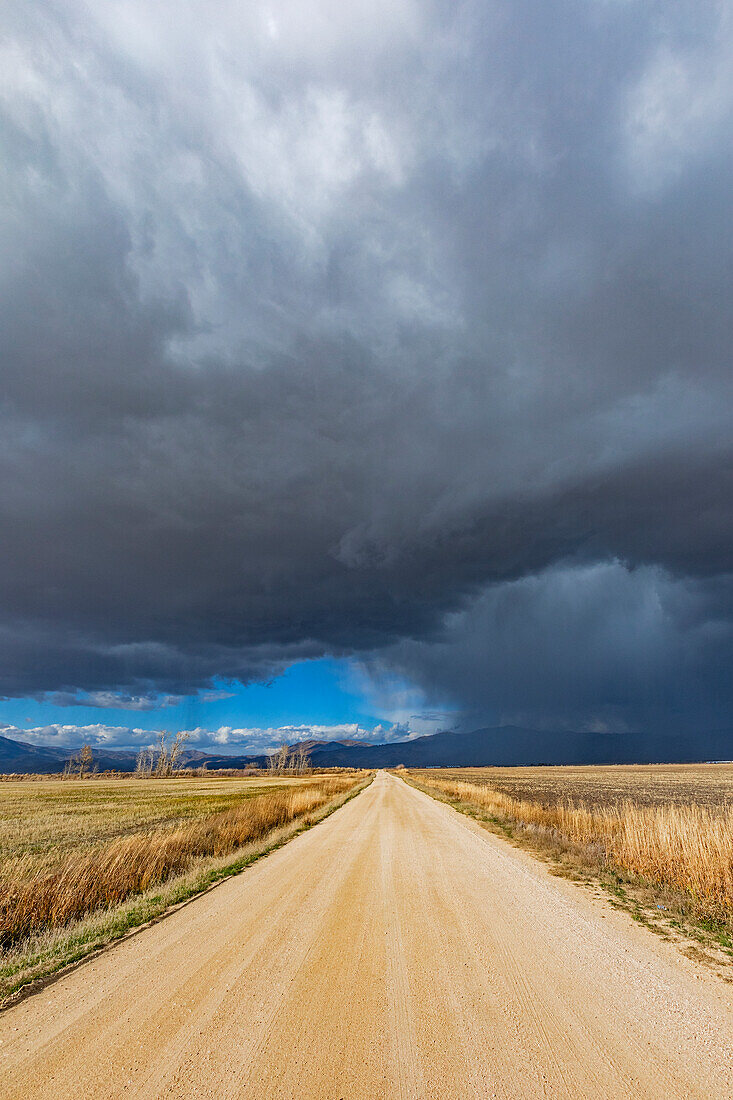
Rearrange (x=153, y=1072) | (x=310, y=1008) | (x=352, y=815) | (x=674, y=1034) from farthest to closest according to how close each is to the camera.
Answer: (x=352, y=815) → (x=310, y=1008) → (x=674, y=1034) → (x=153, y=1072)

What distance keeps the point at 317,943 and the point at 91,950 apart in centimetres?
346

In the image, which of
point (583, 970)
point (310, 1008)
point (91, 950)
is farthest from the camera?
point (91, 950)

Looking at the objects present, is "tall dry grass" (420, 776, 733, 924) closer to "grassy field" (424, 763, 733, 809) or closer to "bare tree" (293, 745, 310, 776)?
"grassy field" (424, 763, 733, 809)

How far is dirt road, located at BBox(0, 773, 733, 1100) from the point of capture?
13.7 feet

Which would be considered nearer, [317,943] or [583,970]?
[583,970]

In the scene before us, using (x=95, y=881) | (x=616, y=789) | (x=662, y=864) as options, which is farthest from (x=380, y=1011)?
(x=616, y=789)

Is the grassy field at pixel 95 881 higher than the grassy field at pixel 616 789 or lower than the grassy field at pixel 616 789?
higher

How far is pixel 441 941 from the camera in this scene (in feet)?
24.7

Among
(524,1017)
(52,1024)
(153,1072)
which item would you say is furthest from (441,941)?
(52,1024)

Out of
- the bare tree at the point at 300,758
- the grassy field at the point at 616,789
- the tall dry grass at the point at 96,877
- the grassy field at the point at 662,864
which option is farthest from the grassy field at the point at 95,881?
the bare tree at the point at 300,758

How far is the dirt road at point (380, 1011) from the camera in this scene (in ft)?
13.7

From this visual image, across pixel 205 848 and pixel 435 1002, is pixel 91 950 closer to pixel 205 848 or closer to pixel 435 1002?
pixel 435 1002

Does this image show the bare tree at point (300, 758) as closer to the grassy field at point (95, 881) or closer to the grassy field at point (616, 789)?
the grassy field at point (616, 789)

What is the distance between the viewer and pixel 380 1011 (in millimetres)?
5359
